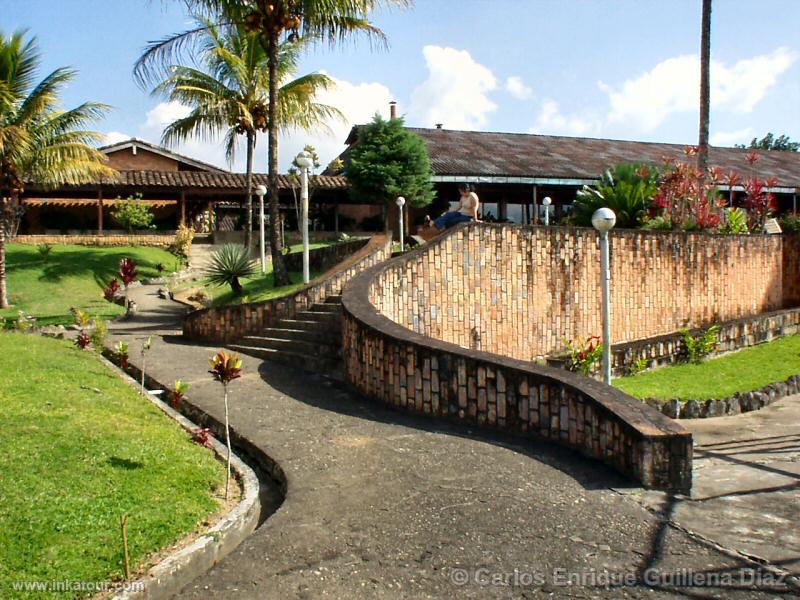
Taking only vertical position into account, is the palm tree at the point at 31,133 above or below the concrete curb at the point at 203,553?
above

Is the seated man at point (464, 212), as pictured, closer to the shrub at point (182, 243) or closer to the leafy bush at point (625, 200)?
the leafy bush at point (625, 200)

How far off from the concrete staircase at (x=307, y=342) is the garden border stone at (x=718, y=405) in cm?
424

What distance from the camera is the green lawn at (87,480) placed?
3.85 meters

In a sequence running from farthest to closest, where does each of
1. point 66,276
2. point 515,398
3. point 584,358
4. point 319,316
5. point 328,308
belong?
point 66,276 → point 328,308 → point 319,316 → point 584,358 → point 515,398

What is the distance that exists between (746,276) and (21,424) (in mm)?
14999

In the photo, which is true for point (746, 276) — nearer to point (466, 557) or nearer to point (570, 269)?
point (570, 269)

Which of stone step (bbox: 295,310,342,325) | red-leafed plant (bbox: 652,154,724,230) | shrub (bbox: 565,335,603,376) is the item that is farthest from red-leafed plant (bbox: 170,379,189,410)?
red-leafed plant (bbox: 652,154,724,230)

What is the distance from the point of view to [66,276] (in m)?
20.3

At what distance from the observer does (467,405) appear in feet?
22.5

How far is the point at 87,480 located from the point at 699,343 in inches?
442

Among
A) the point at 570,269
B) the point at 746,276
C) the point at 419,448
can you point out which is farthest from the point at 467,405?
the point at 746,276

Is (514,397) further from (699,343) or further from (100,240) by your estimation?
(100,240)

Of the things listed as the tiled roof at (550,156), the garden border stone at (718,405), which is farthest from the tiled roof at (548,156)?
the garden border stone at (718,405)

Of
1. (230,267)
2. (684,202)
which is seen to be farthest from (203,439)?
(684,202)
